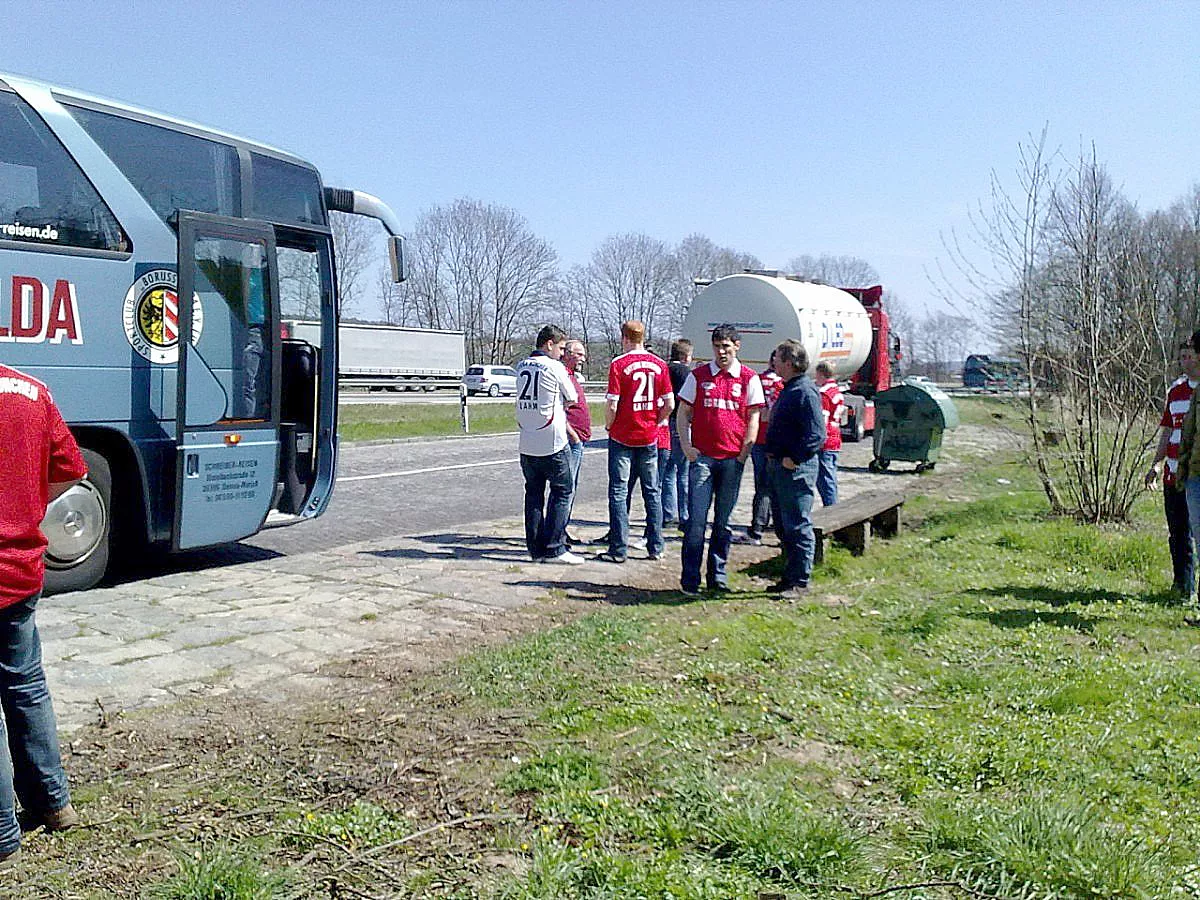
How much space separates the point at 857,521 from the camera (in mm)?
9930

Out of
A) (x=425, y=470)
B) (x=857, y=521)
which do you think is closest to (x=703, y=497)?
(x=857, y=521)

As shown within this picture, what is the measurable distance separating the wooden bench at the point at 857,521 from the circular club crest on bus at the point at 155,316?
17.9ft

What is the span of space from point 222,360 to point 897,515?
7.26m

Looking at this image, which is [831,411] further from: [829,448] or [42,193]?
[42,193]

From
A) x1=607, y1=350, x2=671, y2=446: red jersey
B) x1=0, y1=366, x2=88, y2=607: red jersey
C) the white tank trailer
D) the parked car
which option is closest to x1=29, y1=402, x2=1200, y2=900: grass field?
x1=0, y1=366, x2=88, y2=607: red jersey

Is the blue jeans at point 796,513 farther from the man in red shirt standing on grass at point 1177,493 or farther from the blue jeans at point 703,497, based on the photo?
the man in red shirt standing on grass at point 1177,493

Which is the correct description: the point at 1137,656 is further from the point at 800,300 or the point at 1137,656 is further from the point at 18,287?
the point at 800,300

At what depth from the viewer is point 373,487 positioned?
584 inches

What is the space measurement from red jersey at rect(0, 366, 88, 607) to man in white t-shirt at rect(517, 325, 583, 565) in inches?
214

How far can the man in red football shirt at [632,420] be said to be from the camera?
9352 mm

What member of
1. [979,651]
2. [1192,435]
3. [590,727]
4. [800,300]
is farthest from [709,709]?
[800,300]

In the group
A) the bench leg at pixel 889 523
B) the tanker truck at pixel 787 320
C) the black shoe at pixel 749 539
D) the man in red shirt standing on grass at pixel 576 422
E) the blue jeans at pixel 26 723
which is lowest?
the black shoe at pixel 749 539

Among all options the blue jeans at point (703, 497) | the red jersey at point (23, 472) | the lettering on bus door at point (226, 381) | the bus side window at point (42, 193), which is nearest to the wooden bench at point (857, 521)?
the blue jeans at point (703, 497)

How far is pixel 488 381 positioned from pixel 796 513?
49.4 m
